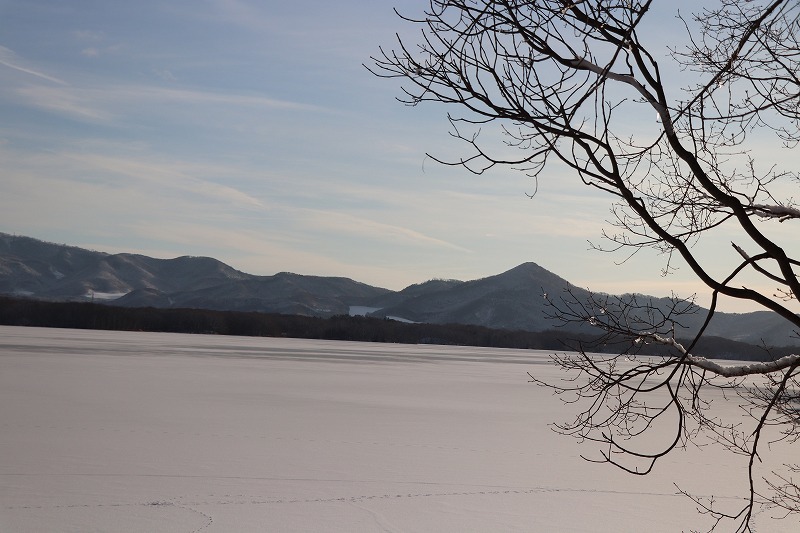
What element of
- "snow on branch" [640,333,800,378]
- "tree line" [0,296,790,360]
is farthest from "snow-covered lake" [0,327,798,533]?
"tree line" [0,296,790,360]

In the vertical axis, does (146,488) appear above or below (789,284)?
below

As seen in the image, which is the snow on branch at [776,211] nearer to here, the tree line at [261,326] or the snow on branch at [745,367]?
the snow on branch at [745,367]

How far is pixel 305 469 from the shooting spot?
9766mm

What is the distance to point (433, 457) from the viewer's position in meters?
11.2

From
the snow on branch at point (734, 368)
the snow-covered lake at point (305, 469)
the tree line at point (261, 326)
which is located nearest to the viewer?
the snow on branch at point (734, 368)

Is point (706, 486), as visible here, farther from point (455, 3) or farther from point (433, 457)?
point (455, 3)

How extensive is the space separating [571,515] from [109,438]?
6.23m

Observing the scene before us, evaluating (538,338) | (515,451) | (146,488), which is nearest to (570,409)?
(515,451)

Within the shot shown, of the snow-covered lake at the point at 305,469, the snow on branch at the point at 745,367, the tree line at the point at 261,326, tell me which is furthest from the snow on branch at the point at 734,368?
the tree line at the point at 261,326

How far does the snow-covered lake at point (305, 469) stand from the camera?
760cm

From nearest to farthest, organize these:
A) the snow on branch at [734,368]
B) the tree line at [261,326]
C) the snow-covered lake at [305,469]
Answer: the snow on branch at [734,368], the snow-covered lake at [305,469], the tree line at [261,326]

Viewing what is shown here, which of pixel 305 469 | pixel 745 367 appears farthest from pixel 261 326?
pixel 745 367

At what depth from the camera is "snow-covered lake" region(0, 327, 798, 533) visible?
7602 millimetres

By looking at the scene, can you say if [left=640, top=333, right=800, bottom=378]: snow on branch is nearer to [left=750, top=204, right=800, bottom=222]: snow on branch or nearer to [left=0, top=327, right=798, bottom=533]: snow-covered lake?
[left=750, top=204, right=800, bottom=222]: snow on branch
